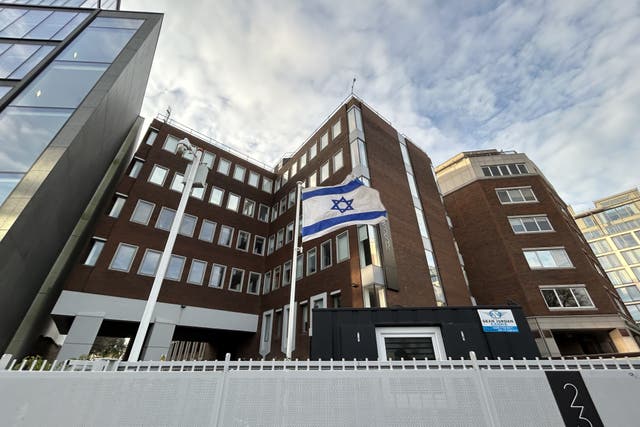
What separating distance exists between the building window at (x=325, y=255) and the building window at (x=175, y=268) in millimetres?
10168

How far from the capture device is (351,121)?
21.8 metres

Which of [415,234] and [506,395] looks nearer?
[506,395]

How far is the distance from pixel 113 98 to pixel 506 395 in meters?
19.9

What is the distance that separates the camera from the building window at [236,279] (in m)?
22.0

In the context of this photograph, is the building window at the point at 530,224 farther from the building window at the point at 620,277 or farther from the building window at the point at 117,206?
the building window at the point at 620,277

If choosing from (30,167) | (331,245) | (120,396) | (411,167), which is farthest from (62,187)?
(411,167)

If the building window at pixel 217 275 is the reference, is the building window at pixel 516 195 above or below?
above

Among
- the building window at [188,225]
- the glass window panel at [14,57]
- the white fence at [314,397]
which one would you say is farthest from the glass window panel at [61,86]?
the white fence at [314,397]

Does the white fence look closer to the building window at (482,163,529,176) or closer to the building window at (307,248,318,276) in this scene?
the building window at (307,248,318,276)

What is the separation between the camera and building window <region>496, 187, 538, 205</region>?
28.4m

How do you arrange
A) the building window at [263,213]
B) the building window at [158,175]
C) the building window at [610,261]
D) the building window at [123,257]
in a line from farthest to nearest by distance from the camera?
the building window at [610,261]
the building window at [263,213]
the building window at [158,175]
the building window at [123,257]

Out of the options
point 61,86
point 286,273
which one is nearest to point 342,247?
point 286,273

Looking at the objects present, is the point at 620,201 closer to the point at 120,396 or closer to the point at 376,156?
the point at 376,156

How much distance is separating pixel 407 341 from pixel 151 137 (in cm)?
2444
